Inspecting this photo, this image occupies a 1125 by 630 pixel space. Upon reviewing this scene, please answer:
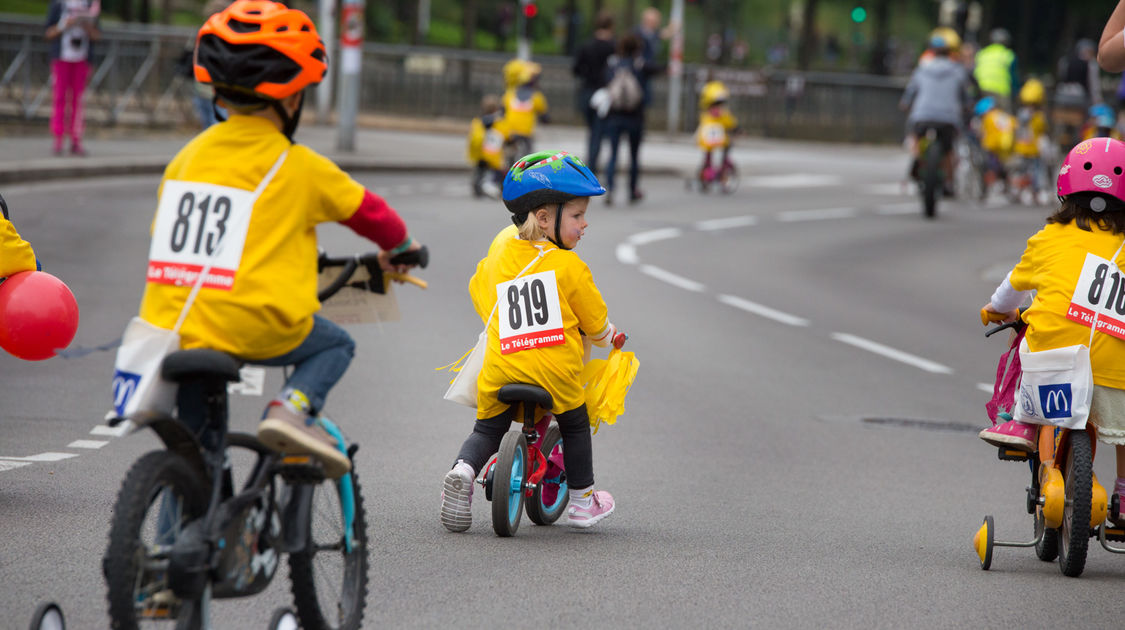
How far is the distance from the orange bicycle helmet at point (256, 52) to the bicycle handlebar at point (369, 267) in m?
0.58

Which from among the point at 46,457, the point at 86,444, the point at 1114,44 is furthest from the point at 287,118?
the point at 1114,44

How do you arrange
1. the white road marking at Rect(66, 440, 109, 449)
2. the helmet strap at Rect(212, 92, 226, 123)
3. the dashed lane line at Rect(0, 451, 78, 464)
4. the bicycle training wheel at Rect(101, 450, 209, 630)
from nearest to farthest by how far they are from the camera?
1. the bicycle training wheel at Rect(101, 450, 209, 630)
2. the helmet strap at Rect(212, 92, 226, 123)
3. the dashed lane line at Rect(0, 451, 78, 464)
4. the white road marking at Rect(66, 440, 109, 449)

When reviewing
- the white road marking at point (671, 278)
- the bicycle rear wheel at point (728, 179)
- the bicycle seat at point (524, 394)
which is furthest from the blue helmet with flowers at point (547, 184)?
the bicycle rear wheel at point (728, 179)

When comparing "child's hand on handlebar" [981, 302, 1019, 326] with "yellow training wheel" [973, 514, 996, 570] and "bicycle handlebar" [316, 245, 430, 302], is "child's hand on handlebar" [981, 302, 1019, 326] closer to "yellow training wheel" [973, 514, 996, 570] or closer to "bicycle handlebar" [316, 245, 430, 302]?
"yellow training wheel" [973, 514, 996, 570]

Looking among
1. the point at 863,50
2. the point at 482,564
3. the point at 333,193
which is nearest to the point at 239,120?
the point at 333,193

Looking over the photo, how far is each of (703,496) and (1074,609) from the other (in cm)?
203

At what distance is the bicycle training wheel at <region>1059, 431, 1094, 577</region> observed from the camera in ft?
18.7

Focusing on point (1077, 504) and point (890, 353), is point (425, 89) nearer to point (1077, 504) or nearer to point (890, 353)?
point (890, 353)

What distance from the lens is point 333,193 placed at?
4262 mm

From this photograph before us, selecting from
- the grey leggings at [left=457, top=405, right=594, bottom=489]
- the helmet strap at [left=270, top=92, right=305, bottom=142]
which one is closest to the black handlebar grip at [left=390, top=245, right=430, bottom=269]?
the helmet strap at [left=270, top=92, right=305, bottom=142]

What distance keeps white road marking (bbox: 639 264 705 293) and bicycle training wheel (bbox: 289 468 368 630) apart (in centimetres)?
961

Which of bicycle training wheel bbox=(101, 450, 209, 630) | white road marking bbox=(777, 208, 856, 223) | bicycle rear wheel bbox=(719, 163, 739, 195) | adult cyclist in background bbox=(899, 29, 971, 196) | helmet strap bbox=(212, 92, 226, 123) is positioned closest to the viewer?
bicycle training wheel bbox=(101, 450, 209, 630)

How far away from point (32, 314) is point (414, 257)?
2.54 m

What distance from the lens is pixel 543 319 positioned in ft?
19.6
